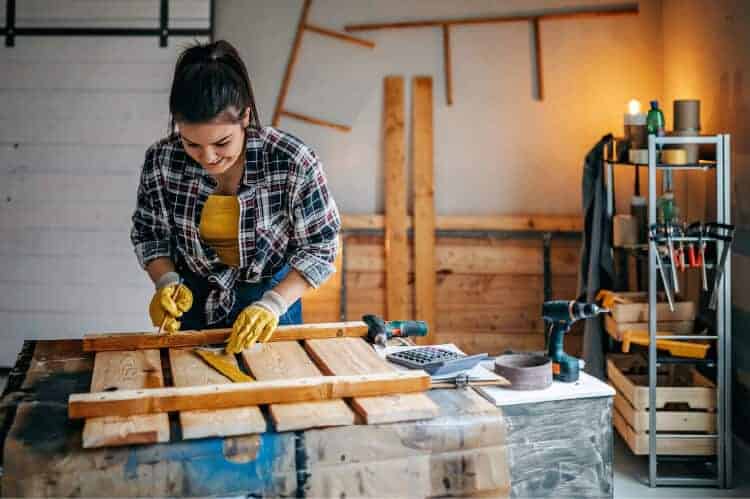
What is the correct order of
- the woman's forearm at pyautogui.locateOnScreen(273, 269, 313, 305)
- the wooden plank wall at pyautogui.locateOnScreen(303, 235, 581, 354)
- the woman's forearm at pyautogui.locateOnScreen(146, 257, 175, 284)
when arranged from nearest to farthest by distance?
the woman's forearm at pyautogui.locateOnScreen(273, 269, 313, 305) < the woman's forearm at pyautogui.locateOnScreen(146, 257, 175, 284) < the wooden plank wall at pyautogui.locateOnScreen(303, 235, 581, 354)

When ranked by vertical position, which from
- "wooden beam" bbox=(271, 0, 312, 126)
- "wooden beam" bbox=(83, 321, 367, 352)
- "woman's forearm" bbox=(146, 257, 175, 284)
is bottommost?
"wooden beam" bbox=(83, 321, 367, 352)

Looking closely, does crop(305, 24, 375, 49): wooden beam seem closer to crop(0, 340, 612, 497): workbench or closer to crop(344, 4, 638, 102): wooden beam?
crop(344, 4, 638, 102): wooden beam

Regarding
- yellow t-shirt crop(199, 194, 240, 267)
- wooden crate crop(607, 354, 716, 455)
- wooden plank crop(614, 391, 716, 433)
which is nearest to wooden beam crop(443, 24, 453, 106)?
wooden crate crop(607, 354, 716, 455)

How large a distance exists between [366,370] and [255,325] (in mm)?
389

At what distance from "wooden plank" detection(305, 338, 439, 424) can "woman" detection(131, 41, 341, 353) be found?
0.19 m

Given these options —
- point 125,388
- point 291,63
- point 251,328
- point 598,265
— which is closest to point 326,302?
point 291,63

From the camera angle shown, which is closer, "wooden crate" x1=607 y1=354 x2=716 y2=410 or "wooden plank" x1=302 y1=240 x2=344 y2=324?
"wooden crate" x1=607 y1=354 x2=716 y2=410

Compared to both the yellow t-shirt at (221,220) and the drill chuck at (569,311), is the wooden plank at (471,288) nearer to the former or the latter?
the yellow t-shirt at (221,220)

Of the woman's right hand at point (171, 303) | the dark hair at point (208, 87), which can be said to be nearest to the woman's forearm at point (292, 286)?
the woman's right hand at point (171, 303)

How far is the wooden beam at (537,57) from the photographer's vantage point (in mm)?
4754

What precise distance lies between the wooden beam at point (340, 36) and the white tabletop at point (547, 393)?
3.12 metres

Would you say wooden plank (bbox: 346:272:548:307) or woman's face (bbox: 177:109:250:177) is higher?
woman's face (bbox: 177:109:250:177)

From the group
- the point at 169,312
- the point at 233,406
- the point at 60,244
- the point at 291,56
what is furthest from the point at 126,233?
the point at 233,406

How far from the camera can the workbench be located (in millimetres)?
1631
